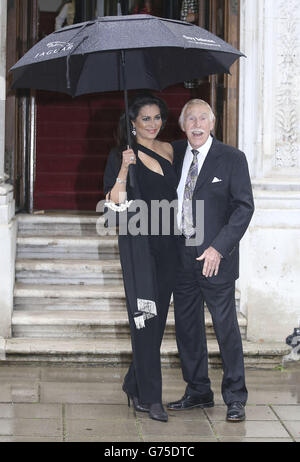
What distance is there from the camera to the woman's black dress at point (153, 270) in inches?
229

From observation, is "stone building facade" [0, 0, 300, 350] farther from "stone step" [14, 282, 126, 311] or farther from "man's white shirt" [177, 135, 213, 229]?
"man's white shirt" [177, 135, 213, 229]

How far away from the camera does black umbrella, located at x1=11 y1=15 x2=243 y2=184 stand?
525 cm

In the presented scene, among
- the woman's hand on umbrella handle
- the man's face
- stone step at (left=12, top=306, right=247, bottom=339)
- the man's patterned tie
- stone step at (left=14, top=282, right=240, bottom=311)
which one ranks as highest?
the man's face

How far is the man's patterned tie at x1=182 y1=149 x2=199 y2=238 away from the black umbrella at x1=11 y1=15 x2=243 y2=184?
54 centimetres

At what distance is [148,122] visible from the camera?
5.82 metres

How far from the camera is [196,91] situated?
10.8 metres

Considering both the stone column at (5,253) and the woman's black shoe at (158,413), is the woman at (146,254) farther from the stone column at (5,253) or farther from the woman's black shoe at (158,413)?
the stone column at (5,253)

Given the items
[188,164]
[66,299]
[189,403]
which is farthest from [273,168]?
[189,403]

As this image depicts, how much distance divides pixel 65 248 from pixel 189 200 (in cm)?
306

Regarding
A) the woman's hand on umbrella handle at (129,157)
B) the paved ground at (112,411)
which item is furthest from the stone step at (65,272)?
the woman's hand on umbrella handle at (129,157)

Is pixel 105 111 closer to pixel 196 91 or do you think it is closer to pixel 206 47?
pixel 196 91

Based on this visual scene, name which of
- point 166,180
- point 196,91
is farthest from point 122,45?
point 196,91

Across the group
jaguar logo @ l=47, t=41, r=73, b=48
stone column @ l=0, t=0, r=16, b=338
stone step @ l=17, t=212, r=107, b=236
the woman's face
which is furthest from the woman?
stone step @ l=17, t=212, r=107, b=236

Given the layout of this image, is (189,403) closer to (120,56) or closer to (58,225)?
(120,56)
